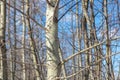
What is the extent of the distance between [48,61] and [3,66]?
97.6 inches

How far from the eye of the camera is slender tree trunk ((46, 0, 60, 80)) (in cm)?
215

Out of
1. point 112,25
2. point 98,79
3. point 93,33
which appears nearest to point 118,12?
point 112,25

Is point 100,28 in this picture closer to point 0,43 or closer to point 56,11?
point 0,43

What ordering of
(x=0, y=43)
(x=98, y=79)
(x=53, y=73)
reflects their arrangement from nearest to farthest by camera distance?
(x=53, y=73), (x=0, y=43), (x=98, y=79)

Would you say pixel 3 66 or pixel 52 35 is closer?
pixel 52 35

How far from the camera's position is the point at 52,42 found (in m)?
2.20

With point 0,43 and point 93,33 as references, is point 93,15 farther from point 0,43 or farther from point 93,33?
point 0,43

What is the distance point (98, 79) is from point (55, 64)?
283 cm

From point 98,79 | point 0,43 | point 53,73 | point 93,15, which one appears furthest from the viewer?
point 93,15

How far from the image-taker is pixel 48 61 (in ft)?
7.17

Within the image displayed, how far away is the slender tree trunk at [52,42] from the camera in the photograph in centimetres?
215

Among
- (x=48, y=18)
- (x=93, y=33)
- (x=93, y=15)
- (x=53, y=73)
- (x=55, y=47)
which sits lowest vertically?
(x=53, y=73)

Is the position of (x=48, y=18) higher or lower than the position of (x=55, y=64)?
higher

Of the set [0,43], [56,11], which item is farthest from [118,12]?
[56,11]
